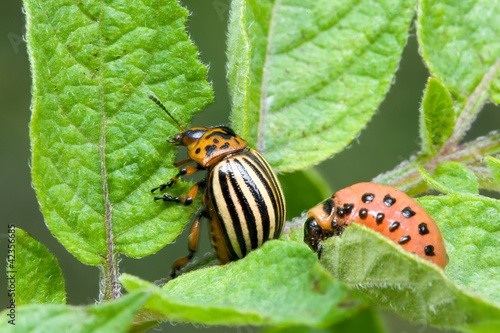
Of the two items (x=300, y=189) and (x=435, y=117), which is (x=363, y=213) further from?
(x=300, y=189)

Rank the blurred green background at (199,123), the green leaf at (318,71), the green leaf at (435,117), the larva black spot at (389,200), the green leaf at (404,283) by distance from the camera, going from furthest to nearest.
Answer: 1. the blurred green background at (199,123)
2. the green leaf at (318,71)
3. the green leaf at (435,117)
4. the larva black spot at (389,200)
5. the green leaf at (404,283)

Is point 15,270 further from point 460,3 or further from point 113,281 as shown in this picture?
point 460,3

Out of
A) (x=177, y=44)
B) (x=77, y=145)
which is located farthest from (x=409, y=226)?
(x=77, y=145)

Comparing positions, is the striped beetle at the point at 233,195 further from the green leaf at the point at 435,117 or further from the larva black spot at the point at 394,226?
the green leaf at the point at 435,117

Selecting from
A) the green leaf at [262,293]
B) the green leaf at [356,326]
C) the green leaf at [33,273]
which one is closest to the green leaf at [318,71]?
the green leaf at [262,293]

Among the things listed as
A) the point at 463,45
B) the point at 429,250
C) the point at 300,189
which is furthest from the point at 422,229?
the point at 300,189

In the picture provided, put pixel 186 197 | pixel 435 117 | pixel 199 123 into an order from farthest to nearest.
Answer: pixel 199 123
pixel 435 117
pixel 186 197

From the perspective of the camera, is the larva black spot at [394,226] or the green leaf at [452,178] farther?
the green leaf at [452,178]

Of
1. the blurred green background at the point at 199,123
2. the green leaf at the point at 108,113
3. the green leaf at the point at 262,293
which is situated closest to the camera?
the green leaf at the point at 262,293
